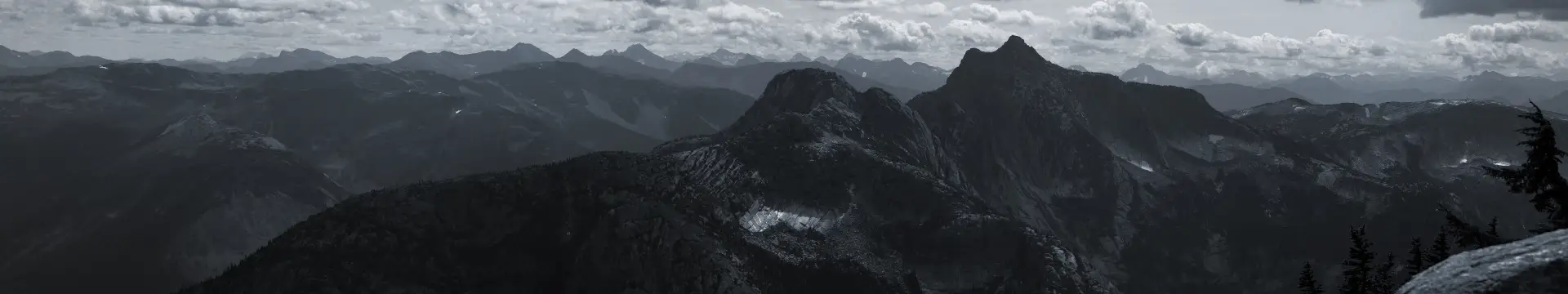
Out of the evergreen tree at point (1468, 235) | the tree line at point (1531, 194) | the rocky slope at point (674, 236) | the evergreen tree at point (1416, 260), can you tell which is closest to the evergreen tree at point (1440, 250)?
the tree line at point (1531, 194)

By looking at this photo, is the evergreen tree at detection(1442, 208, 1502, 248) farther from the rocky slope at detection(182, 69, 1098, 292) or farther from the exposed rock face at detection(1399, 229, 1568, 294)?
the rocky slope at detection(182, 69, 1098, 292)

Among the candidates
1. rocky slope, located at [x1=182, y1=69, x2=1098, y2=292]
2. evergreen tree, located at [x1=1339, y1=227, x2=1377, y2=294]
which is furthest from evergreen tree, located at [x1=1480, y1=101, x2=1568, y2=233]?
rocky slope, located at [x1=182, y1=69, x2=1098, y2=292]

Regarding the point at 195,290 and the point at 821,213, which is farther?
the point at 821,213

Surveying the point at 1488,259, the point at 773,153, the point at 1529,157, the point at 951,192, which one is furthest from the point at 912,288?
the point at 1488,259

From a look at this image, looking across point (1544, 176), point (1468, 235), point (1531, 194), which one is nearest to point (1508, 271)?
point (1544, 176)

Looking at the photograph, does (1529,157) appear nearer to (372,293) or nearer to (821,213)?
(821,213)

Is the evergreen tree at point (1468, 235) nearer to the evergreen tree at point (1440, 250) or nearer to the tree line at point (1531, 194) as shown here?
the tree line at point (1531, 194)
